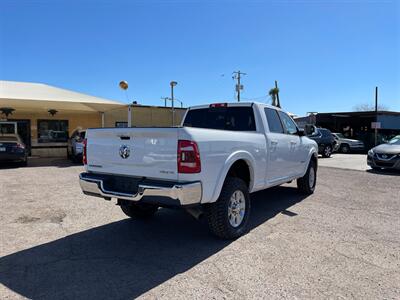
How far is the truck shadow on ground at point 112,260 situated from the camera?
11.0 feet

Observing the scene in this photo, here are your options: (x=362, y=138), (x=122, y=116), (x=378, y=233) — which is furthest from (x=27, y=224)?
(x=362, y=138)

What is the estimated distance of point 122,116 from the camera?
22.7 m

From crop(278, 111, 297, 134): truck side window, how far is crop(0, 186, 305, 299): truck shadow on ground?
6.38 ft

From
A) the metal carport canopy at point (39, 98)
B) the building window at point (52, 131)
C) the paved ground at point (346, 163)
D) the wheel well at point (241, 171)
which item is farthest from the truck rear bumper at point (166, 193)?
the building window at point (52, 131)

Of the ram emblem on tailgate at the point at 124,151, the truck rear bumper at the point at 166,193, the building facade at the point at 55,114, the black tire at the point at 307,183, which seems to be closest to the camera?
the truck rear bumper at the point at 166,193

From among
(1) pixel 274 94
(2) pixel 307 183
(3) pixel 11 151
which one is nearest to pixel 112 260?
(2) pixel 307 183

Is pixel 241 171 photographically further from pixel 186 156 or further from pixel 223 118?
pixel 186 156

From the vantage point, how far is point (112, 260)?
13.3 feet

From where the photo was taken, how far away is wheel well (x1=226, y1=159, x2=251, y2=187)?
16.4 feet

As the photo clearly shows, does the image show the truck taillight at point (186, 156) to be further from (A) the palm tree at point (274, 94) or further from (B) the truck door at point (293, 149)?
(A) the palm tree at point (274, 94)

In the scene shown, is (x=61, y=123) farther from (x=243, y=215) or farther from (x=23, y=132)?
(x=243, y=215)

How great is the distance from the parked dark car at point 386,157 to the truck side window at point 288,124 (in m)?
7.46

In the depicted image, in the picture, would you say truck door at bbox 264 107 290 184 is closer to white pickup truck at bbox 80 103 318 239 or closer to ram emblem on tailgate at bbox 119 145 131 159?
white pickup truck at bbox 80 103 318 239

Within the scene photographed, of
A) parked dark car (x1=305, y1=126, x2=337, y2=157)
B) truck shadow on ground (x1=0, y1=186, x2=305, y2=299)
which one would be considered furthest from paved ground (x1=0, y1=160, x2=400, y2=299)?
parked dark car (x1=305, y1=126, x2=337, y2=157)
